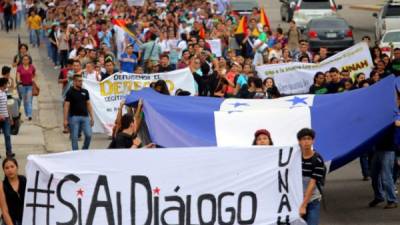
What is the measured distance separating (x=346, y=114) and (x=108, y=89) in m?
7.15

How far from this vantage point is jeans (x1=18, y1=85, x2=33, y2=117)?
2409cm

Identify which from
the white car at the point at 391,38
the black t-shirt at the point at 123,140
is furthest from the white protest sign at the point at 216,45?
the black t-shirt at the point at 123,140

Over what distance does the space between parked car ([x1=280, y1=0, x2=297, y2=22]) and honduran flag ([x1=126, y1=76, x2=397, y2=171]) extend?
3013 centimetres

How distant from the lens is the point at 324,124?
1602 cm

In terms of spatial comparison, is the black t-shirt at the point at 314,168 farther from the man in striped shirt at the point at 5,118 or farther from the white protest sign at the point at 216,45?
the white protest sign at the point at 216,45

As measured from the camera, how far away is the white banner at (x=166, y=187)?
12.5 m

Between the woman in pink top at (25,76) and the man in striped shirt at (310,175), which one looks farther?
the woman in pink top at (25,76)

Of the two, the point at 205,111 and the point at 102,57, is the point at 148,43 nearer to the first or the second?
the point at 102,57

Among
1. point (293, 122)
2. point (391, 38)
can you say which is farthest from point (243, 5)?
point (293, 122)

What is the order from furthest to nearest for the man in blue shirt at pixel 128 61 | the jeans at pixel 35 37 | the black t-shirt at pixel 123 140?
1. the jeans at pixel 35 37
2. the man in blue shirt at pixel 128 61
3. the black t-shirt at pixel 123 140

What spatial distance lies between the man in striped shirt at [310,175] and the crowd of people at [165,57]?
0.05 feet

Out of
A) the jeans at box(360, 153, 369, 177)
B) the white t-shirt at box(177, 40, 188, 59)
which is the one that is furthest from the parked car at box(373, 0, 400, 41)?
the jeans at box(360, 153, 369, 177)

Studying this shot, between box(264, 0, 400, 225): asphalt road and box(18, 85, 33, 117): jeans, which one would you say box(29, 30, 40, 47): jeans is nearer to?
box(18, 85, 33, 117): jeans

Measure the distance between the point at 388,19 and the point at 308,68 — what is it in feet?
49.5
